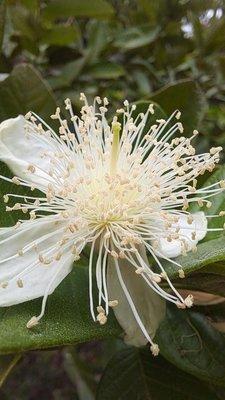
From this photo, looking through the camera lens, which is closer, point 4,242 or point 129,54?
point 4,242

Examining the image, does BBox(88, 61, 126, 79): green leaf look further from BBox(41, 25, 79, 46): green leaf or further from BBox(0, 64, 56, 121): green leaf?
BBox(0, 64, 56, 121): green leaf

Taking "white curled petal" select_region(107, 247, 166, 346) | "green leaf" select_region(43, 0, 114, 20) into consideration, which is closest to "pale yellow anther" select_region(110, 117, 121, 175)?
"white curled petal" select_region(107, 247, 166, 346)

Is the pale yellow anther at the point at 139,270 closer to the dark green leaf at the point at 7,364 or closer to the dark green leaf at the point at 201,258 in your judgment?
the dark green leaf at the point at 201,258

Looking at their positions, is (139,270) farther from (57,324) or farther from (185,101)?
(185,101)

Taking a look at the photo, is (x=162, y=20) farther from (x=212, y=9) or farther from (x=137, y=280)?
(x=137, y=280)

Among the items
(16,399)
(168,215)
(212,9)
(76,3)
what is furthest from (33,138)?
(16,399)

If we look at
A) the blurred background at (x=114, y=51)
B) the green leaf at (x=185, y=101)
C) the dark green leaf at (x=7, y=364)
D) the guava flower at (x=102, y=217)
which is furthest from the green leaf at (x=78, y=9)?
the dark green leaf at (x=7, y=364)
